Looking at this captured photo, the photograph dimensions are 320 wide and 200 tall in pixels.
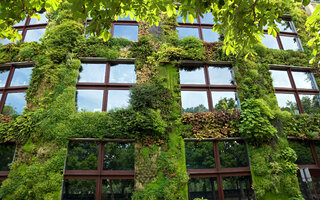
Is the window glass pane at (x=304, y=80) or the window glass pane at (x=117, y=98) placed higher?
the window glass pane at (x=304, y=80)

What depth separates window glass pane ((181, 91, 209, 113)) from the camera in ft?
31.4

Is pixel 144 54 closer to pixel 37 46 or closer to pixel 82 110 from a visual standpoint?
pixel 82 110

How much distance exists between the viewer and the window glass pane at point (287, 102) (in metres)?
10.2

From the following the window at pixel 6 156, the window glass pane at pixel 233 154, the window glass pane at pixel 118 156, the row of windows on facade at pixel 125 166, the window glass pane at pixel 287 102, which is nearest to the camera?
the row of windows on facade at pixel 125 166

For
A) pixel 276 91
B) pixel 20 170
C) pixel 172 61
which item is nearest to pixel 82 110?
pixel 20 170

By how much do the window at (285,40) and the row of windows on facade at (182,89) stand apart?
83.5 inches

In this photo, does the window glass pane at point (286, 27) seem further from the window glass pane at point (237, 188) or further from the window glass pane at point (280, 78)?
the window glass pane at point (237, 188)

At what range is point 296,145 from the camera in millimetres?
9391

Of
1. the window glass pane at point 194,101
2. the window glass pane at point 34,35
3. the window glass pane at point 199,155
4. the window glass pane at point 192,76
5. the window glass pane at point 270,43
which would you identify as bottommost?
the window glass pane at point 199,155

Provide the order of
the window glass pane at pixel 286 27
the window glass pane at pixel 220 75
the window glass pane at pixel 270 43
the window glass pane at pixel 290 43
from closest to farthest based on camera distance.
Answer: the window glass pane at pixel 220 75, the window glass pane at pixel 270 43, the window glass pane at pixel 290 43, the window glass pane at pixel 286 27

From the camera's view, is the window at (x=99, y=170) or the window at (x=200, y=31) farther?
the window at (x=200, y=31)

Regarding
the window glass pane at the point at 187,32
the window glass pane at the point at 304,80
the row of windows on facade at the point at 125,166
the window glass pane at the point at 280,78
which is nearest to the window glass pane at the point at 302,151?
the row of windows on facade at the point at 125,166

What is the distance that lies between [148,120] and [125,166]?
2.11 meters

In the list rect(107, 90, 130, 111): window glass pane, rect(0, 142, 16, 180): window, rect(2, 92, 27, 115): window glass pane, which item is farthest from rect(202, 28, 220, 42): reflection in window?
rect(0, 142, 16, 180): window
